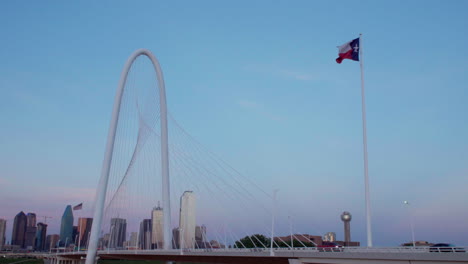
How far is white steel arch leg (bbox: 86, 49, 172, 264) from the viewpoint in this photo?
152 ft

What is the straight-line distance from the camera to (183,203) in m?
51.4

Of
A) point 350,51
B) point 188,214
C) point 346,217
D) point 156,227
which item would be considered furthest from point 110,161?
point 350,51

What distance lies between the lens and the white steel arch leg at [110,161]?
46406 mm

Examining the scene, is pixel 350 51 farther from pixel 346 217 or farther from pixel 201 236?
pixel 201 236

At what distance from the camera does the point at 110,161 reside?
4719cm

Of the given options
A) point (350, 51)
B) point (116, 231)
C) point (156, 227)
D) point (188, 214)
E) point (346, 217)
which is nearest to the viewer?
point (350, 51)

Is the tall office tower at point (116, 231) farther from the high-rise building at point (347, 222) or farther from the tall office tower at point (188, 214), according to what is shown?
the high-rise building at point (347, 222)

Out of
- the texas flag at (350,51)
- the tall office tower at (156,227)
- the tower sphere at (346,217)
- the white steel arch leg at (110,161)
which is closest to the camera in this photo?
the texas flag at (350,51)

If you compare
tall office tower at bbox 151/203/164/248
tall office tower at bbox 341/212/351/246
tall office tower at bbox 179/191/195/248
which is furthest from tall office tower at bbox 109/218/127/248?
tall office tower at bbox 341/212/351/246

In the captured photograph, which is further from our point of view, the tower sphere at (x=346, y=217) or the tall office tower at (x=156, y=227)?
the tall office tower at (x=156, y=227)

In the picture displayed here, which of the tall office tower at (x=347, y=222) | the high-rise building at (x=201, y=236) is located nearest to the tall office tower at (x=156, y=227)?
the high-rise building at (x=201, y=236)

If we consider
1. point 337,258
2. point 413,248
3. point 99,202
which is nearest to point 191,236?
point 99,202

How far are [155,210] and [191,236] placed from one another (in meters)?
14.4

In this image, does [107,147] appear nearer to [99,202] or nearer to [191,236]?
[99,202]
